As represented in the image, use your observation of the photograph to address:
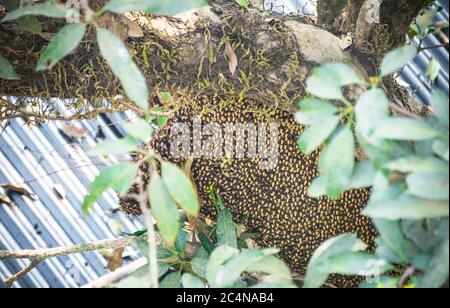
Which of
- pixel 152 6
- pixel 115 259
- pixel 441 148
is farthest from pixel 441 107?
pixel 115 259

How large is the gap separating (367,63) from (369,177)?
2.15 ft

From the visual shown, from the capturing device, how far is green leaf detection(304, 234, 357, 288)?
1001 millimetres

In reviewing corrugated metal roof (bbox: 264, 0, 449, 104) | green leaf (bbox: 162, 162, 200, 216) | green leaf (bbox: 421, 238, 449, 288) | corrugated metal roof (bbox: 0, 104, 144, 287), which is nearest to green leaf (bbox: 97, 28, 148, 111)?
green leaf (bbox: 162, 162, 200, 216)

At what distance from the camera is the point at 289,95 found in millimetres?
1445

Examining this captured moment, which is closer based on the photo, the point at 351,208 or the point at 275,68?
the point at 275,68

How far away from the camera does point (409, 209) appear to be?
786mm

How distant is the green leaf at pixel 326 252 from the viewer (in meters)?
1.00

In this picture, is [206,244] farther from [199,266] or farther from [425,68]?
[425,68]

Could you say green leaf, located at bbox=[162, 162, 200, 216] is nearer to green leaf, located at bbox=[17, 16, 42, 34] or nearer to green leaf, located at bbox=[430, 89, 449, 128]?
green leaf, located at bbox=[430, 89, 449, 128]

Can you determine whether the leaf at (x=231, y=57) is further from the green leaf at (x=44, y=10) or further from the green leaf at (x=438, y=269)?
the green leaf at (x=438, y=269)

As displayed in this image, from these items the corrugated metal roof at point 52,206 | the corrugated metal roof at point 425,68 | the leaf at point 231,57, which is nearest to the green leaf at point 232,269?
the leaf at point 231,57

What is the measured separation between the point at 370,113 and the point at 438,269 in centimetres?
22

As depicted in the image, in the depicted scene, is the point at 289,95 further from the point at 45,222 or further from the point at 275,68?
the point at 45,222
